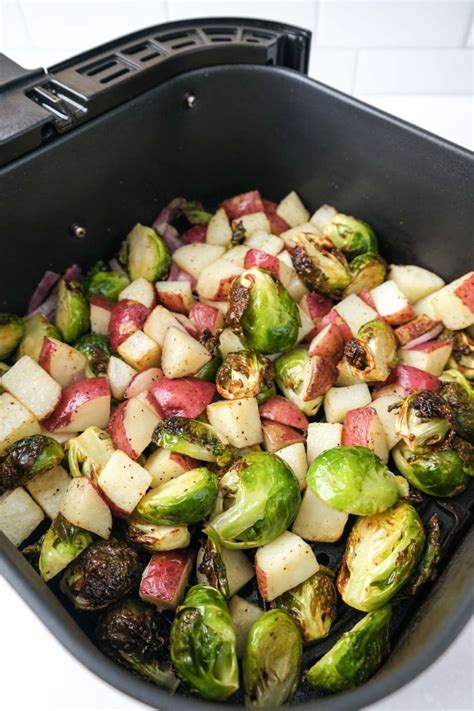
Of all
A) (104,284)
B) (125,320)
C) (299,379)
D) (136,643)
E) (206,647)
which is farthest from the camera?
(104,284)

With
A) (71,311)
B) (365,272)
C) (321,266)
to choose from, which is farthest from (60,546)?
(365,272)

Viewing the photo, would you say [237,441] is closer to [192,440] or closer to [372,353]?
[192,440]

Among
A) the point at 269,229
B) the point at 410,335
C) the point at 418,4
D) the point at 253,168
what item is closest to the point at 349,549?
the point at 410,335

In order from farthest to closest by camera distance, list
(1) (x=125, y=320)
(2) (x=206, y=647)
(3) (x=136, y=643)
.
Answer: (1) (x=125, y=320), (3) (x=136, y=643), (2) (x=206, y=647)

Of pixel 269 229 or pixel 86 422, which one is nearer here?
pixel 86 422

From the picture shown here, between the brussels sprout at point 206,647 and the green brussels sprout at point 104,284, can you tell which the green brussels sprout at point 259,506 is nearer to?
the brussels sprout at point 206,647

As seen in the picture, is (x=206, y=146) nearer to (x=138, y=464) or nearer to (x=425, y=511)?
(x=138, y=464)
